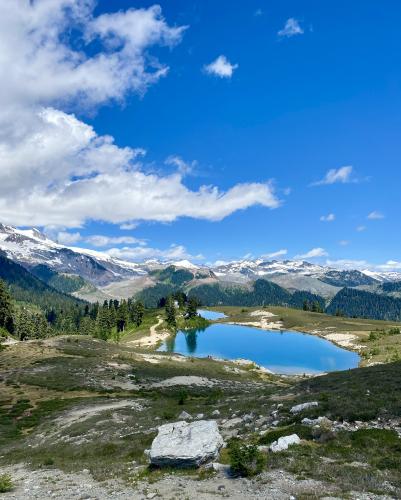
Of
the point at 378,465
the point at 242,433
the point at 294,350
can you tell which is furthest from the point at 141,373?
the point at 294,350

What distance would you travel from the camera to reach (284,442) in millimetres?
23688

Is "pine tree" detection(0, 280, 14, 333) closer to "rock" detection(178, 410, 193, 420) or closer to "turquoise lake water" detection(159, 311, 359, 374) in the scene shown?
"turquoise lake water" detection(159, 311, 359, 374)

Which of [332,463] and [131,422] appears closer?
[332,463]

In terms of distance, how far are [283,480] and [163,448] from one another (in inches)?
304

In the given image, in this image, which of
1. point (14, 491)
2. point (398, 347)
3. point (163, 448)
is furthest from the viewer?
point (398, 347)

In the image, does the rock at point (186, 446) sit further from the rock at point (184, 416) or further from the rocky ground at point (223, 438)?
the rock at point (184, 416)

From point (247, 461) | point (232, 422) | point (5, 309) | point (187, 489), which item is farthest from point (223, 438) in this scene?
point (5, 309)

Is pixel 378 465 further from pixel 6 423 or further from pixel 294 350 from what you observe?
pixel 294 350

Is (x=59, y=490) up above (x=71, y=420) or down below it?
above

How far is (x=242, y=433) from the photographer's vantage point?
2886cm

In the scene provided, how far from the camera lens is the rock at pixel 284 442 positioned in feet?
75.4

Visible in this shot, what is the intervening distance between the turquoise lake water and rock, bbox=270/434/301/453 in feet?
343

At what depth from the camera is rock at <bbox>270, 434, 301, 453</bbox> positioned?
23.0 metres

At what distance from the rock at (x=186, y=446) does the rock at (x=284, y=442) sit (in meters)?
3.38
